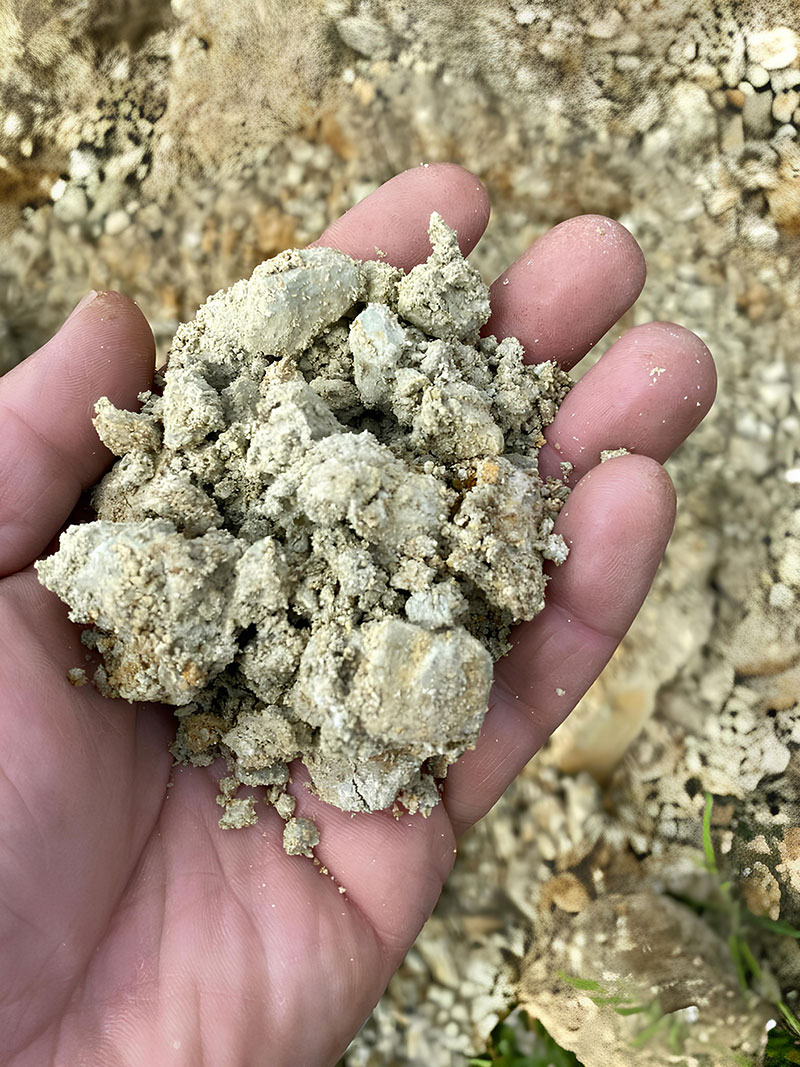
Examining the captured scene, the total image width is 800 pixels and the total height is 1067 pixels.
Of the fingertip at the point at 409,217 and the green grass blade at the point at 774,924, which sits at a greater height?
the fingertip at the point at 409,217

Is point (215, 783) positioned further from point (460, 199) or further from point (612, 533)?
point (460, 199)

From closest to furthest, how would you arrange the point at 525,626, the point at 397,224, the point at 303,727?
the point at 303,727 → the point at 525,626 → the point at 397,224

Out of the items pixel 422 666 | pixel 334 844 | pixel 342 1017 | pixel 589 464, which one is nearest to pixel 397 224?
pixel 589 464

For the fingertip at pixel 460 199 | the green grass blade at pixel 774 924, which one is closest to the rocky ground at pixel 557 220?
the green grass blade at pixel 774 924

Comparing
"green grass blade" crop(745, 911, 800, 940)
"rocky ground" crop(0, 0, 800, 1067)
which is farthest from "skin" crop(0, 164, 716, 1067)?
"green grass blade" crop(745, 911, 800, 940)

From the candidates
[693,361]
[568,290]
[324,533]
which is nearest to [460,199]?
[568,290]

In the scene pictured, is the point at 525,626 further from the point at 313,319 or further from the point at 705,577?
the point at 705,577

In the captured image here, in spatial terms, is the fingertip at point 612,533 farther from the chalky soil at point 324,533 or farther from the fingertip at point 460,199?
the fingertip at point 460,199
